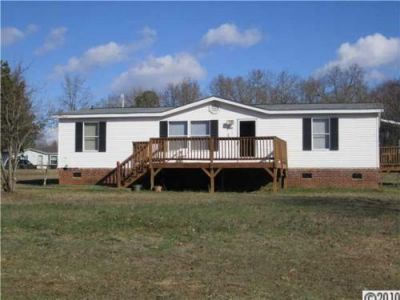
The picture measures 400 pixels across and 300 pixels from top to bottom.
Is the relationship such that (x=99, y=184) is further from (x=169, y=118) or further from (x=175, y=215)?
(x=175, y=215)

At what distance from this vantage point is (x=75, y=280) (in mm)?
6527

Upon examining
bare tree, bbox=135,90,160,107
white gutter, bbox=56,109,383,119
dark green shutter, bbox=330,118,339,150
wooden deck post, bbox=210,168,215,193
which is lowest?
wooden deck post, bbox=210,168,215,193

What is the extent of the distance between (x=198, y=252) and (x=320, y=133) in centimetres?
1649

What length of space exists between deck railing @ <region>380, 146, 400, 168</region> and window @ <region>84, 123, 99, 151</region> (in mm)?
13353

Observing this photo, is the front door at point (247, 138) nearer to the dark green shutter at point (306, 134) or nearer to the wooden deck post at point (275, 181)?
the wooden deck post at point (275, 181)

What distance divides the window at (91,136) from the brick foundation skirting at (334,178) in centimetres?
853

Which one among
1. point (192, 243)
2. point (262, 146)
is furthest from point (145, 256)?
point (262, 146)

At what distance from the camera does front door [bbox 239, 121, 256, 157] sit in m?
22.5

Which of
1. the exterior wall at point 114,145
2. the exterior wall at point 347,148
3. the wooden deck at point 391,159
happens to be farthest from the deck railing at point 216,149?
the wooden deck at point 391,159

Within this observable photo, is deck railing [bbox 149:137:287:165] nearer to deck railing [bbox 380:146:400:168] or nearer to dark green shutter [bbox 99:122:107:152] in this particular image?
dark green shutter [bbox 99:122:107:152]

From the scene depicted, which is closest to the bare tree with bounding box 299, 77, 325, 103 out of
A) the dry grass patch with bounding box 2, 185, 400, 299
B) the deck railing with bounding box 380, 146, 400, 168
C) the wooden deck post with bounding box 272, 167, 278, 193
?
the deck railing with bounding box 380, 146, 400, 168

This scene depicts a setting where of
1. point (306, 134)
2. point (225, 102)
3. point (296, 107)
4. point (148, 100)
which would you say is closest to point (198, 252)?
point (306, 134)

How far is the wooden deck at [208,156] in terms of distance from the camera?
855 inches

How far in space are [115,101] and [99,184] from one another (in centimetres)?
4244
